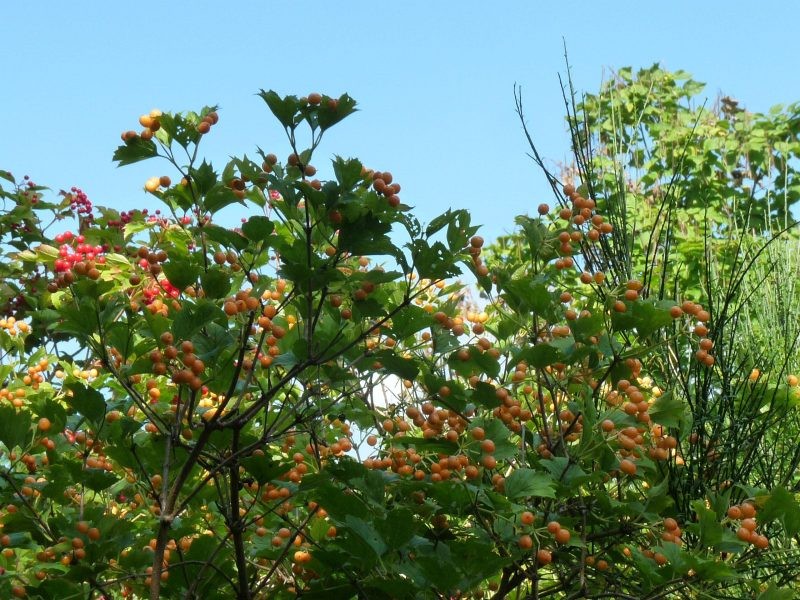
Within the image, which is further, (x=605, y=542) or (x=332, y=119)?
(x=605, y=542)

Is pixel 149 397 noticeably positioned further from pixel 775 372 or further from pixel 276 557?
pixel 775 372

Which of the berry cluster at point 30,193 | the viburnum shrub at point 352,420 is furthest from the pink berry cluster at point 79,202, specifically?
the viburnum shrub at point 352,420

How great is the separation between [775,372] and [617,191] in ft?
3.20

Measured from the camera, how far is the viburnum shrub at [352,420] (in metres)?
2.22

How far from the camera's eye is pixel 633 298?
2467 mm

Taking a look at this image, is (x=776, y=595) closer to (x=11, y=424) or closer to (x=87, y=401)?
(x=87, y=401)

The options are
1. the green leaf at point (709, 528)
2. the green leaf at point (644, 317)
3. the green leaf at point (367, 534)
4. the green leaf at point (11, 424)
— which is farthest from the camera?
the green leaf at point (11, 424)

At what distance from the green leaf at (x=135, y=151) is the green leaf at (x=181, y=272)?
0.96ft

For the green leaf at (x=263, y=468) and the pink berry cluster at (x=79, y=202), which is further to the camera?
the pink berry cluster at (x=79, y=202)

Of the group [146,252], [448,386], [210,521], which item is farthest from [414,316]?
[210,521]

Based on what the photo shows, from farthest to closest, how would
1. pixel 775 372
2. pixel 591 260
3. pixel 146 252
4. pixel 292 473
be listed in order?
pixel 775 372, pixel 591 260, pixel 292 473, pixel 146 252

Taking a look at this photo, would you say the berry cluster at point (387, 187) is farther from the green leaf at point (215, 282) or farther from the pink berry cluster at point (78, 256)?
the pink berry cluster at point (78, 256)

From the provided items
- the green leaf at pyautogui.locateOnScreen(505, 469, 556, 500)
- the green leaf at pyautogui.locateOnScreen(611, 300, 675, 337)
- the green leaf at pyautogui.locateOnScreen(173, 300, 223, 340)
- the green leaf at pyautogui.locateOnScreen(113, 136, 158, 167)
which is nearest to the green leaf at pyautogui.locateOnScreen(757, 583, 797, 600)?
the green leaf at pyautogui.locateOnScreen(505, 469, 556, 500)

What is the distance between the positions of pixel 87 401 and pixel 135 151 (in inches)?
25.7
